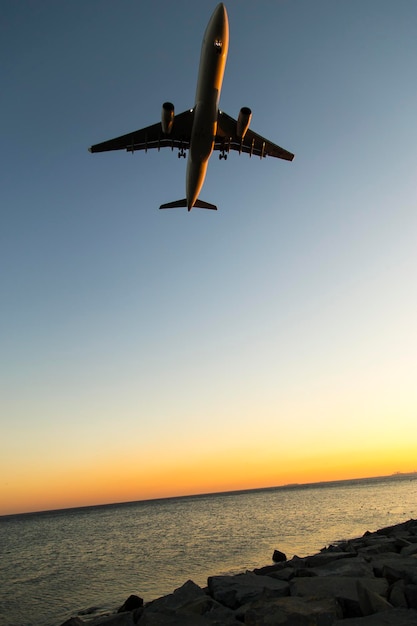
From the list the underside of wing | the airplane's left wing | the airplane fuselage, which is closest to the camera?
the airplane fuselage

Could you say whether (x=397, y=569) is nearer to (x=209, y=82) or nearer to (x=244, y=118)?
(x=209, y=82)

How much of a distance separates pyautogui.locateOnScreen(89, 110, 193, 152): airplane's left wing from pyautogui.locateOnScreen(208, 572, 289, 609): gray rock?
74.5 ft

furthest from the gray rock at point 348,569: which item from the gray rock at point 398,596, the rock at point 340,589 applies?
the gray rock at point 398,596

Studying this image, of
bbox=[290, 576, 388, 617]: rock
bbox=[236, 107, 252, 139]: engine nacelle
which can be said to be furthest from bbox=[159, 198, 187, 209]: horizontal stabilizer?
bbox=[290, 576, 388, 617]: rock

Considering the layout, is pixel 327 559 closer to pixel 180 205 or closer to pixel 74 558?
pixel 74 558

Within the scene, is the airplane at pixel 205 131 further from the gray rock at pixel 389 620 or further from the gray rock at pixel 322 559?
the gray rock at pixel 389 620

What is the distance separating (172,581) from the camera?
16.4m

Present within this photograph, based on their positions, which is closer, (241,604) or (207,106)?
(241,604)

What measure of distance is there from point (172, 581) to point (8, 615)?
19.4 feet

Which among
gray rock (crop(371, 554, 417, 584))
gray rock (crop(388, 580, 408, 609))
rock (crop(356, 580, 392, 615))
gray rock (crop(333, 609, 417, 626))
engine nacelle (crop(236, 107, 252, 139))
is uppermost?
engine nacelle (crop(236, 107, 252, 139))

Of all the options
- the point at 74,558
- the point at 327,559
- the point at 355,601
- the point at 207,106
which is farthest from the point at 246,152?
the point at 74,558

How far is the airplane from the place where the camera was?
1836 centimetres

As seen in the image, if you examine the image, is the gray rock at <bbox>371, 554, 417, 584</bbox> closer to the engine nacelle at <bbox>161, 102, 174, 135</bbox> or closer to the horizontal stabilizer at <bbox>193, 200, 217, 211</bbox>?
the engine nacelle at <bbox>161, 102, 174, 135</bbox>

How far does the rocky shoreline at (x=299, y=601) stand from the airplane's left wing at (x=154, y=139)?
22702mm
